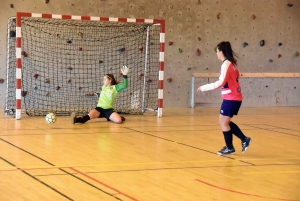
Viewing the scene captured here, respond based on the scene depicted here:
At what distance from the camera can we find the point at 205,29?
1237 centimetres

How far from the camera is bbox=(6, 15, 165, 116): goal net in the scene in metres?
10.8

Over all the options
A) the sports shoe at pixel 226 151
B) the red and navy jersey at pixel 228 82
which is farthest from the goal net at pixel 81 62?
the red and navy jersey at pixel 228 82

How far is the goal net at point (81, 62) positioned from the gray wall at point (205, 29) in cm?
33

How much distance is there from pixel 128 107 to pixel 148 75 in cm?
92

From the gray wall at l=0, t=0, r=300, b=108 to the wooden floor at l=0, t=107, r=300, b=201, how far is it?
107 inches

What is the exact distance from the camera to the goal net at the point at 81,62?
1084 cm

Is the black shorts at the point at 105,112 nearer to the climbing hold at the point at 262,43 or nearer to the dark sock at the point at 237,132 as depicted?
the dark sock at the point at 237,132

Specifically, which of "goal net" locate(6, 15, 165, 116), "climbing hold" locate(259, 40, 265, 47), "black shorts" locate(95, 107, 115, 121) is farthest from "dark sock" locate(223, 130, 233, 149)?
"climbing hold" locate(259, 40, 265, 47)

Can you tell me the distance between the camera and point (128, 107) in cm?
1140

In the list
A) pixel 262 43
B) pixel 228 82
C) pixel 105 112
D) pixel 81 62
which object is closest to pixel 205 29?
pixel 262 43

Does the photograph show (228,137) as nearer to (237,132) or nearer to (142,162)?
(237,132)

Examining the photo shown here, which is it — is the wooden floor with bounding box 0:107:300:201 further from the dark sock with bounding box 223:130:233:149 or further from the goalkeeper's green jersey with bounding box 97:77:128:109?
the goalkeeper's green jersey with bounding box 97:77:128:109

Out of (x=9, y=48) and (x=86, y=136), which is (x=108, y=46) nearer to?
(x=9, y=48)

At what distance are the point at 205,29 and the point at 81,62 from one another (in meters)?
3.03
